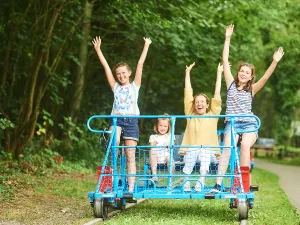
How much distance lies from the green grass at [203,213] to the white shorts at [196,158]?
26.7 inches

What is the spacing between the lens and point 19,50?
15500mm

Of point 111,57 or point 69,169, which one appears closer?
point 69,169

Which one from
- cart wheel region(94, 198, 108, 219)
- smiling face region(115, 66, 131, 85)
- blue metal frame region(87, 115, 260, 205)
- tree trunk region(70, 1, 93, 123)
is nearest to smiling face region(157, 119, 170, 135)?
blue metal frame region(87, 115, 260, 205)

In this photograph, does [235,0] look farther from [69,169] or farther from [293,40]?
[293,40]

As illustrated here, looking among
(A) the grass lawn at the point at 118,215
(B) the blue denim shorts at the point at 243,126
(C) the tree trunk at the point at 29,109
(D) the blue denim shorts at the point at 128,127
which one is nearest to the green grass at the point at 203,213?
(A) the grass lawn at the point at 118,215

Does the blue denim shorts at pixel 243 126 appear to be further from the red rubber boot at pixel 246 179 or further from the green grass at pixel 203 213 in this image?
the green grass at pixel 203 213

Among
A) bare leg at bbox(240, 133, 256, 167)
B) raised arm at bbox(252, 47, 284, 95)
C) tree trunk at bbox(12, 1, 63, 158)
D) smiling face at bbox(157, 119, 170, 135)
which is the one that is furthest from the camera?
tree trunk at bbox(12, 1, 63, 158)

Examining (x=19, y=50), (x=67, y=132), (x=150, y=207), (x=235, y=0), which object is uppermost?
(x=235, y=0)

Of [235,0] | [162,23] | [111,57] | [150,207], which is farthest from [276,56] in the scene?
[111,57]

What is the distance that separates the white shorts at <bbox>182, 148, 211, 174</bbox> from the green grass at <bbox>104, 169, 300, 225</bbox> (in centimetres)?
68

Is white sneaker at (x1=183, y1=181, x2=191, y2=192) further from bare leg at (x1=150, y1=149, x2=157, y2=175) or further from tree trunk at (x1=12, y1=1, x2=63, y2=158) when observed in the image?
tree trunk at (x1=12, y1=1, x2=63, y2=158)

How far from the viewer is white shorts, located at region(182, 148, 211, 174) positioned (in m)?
8.79

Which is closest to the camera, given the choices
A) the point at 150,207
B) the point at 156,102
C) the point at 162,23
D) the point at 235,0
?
the point at 150,207

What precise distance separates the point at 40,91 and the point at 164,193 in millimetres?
7532
